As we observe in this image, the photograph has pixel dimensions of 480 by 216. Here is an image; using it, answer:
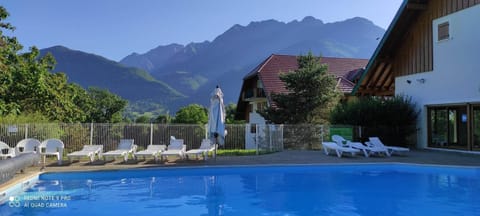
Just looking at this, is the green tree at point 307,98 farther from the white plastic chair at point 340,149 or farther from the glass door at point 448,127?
the white plastic chair at point 340,149

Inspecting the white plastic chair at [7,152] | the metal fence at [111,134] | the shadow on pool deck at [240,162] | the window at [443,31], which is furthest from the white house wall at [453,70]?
the white plastic chair at [7,152]

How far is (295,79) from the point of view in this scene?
22406 millimetres

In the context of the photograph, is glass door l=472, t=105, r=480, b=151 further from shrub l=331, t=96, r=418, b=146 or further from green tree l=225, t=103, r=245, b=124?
green tree l=225, t=103, r=245, b=124

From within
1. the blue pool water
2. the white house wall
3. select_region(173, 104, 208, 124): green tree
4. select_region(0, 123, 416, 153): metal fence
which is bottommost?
the blue pool water

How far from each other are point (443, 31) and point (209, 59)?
136654 mm

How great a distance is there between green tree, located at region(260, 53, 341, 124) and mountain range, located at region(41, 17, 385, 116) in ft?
168

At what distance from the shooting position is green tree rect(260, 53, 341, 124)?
22.3 meters

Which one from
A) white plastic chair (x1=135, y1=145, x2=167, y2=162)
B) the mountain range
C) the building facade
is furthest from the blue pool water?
the mountain range

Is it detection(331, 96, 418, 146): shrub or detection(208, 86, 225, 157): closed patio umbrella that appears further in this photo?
detection(331, 96, 418, 146): shrub

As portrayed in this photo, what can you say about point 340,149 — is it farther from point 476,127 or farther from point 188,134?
point 188,134

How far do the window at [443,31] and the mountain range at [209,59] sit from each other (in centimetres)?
5529

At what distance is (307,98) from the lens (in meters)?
22.4

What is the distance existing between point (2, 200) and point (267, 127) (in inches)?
506

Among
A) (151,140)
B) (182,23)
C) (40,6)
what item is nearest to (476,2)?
(151,140)
